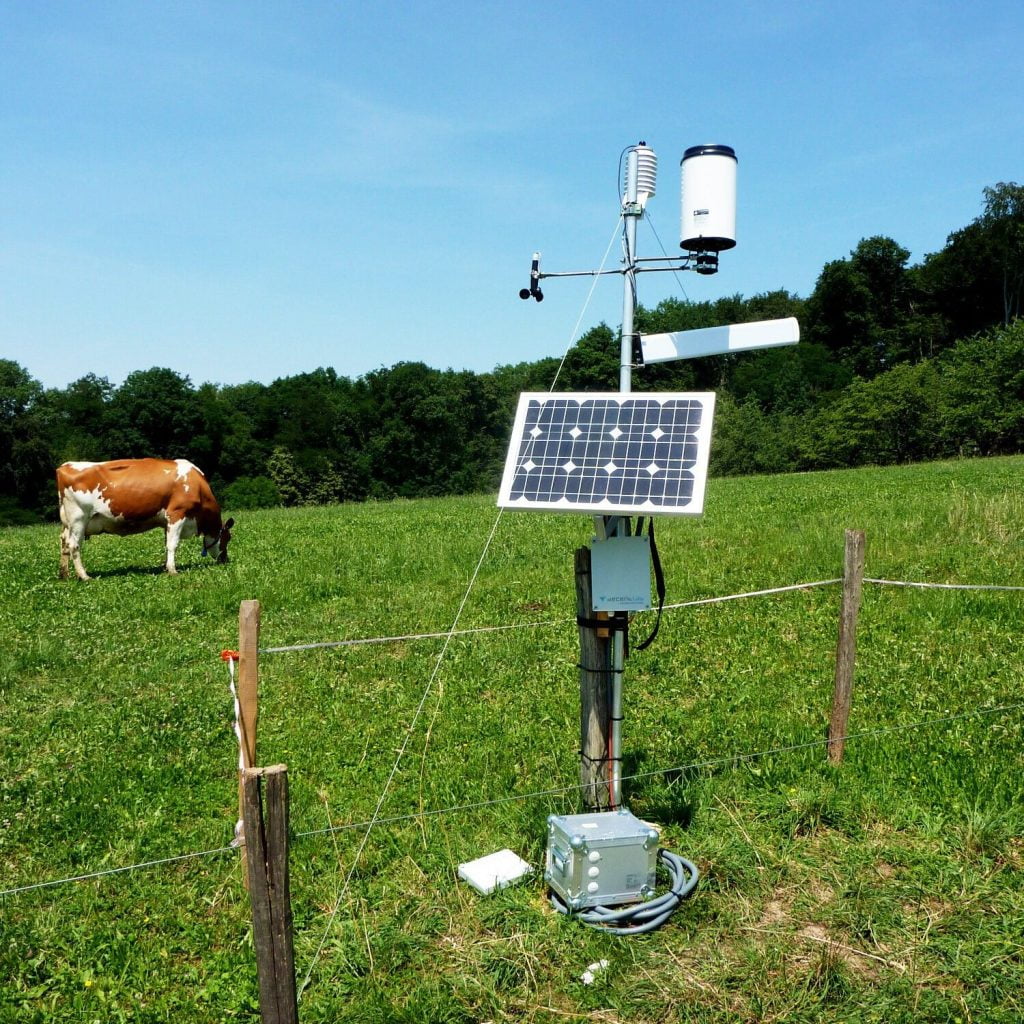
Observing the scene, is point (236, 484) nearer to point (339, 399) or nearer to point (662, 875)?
point (339, 399)

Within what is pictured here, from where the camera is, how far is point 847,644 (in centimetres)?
666

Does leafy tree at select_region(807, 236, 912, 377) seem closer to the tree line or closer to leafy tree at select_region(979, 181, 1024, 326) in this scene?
the tree line

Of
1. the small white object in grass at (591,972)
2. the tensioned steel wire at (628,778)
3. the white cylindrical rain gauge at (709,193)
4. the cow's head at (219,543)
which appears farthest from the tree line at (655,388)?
the small white object in grass at (591,972)

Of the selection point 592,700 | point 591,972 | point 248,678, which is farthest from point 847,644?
point 248,678

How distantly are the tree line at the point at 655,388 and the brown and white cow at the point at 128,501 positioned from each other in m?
40.1

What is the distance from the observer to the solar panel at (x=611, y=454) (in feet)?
16.1

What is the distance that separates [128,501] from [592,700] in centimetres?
1287

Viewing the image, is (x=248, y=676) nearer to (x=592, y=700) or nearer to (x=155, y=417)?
(x=592, y=700)

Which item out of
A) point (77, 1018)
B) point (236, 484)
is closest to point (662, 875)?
point (77, 1018)

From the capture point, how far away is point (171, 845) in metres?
5.93

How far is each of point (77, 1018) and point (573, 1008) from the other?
237 centimetres

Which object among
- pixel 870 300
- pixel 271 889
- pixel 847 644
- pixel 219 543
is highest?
pixel 870 300

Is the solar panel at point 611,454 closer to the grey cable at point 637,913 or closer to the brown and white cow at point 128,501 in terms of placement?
the grey cable at point 637,913

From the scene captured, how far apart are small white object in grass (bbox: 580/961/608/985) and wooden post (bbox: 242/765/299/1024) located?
1556 millimetres
